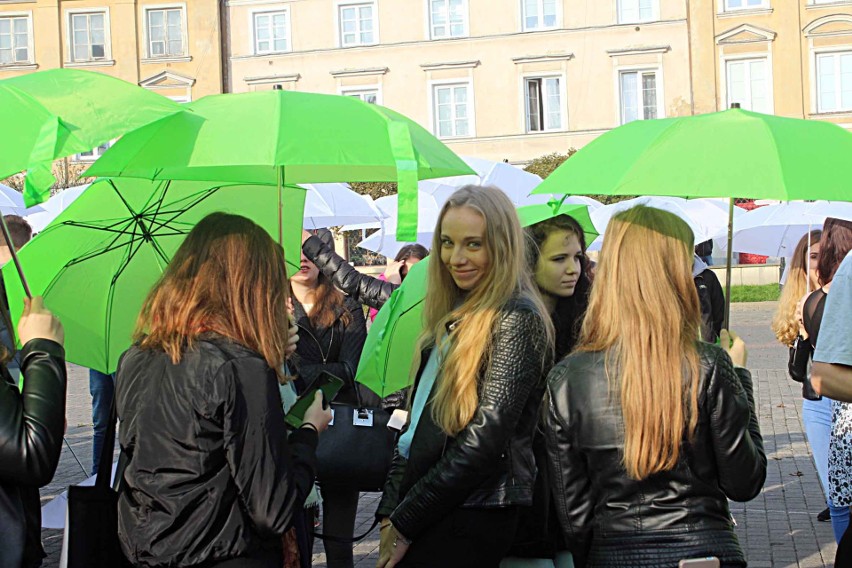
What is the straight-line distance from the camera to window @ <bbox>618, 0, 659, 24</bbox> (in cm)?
4000

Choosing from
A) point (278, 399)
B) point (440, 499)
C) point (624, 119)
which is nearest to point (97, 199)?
point (278, 399)

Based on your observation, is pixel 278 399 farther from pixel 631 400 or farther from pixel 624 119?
pixel 624 119

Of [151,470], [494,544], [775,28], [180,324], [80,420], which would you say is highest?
[775,28]

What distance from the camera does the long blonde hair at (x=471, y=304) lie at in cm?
346

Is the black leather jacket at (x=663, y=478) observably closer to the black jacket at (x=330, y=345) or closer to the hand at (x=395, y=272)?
the black jacket at (x=330, y=345)

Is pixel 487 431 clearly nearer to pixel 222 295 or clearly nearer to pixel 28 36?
pixel 222 295

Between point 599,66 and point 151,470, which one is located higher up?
point 599,66

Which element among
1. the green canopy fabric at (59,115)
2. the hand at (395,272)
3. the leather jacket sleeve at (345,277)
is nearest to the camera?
the green canopy fabric at (59,115)

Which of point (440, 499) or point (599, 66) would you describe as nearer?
point (440, 499)

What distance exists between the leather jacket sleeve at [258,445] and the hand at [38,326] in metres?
0.62

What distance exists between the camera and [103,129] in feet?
10.2

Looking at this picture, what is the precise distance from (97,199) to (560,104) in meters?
37.4

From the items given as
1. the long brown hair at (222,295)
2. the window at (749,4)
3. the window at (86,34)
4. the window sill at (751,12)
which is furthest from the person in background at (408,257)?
the window at (86,34)

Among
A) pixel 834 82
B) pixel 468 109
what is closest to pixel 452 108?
pixel 468 109
